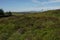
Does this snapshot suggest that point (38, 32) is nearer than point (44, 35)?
No

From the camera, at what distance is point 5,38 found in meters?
21.8

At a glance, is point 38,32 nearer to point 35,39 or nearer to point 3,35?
point 35,39

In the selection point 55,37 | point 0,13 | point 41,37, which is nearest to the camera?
point 55,37

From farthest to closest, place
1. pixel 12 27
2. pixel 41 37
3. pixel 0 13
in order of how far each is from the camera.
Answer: pixel 0 13 → pixel 12 27 → pixel 41 37

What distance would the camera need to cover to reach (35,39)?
19078 mm

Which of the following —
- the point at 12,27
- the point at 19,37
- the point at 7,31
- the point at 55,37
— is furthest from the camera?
the point at 12,27

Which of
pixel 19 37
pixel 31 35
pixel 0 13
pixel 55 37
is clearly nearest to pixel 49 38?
pixel 55 37

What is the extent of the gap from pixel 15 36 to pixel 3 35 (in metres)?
1.58

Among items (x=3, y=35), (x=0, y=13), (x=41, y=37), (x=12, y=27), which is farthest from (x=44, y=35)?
(x=0, y=13)

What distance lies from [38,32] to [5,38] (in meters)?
3.99

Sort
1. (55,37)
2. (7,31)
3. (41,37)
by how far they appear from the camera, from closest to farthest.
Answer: (55,37) < (41,37) < (7,31)

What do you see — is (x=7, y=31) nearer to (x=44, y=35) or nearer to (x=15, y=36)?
(x=15, y=36)

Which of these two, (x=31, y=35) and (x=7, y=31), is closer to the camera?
(x=31, y=35)

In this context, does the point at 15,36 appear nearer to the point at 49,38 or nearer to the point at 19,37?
the point at 19,37
